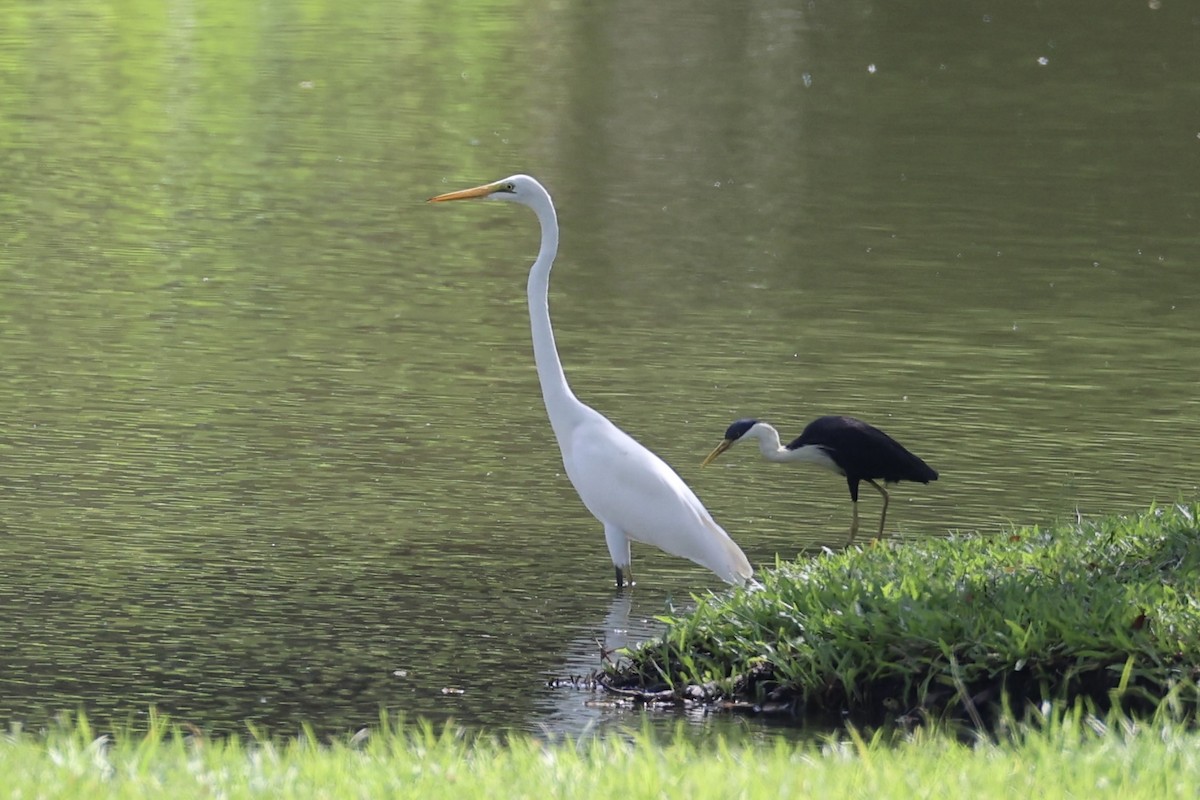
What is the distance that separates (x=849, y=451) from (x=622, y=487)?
1181 millimetres

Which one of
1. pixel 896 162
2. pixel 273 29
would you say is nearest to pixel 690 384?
pixel 896 162

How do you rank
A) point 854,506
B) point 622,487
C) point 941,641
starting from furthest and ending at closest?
point 854,506 < point 622,487 < point 941,641

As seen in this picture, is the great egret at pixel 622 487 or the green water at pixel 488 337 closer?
the green water at pixel 488 337

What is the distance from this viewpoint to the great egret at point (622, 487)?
7969mm

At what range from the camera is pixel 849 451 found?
Result: 8875 mm

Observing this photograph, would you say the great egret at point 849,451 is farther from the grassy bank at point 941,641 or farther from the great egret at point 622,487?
the grassy bank at point 941,641

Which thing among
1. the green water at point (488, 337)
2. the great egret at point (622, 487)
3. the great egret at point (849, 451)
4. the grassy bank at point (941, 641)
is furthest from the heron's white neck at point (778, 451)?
the grassy bank at point (941, 641)

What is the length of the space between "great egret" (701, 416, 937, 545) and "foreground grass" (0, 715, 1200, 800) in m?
3.60

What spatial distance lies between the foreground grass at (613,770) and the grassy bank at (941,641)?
3.61 ft

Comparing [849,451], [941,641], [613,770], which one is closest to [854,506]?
[849,451]

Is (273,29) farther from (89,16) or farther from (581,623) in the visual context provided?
(581,623)

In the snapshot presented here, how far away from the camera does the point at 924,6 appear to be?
35906 mm

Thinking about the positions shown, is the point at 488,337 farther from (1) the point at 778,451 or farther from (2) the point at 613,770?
(2) the point at 613,770

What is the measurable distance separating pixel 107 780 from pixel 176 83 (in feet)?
73.5
